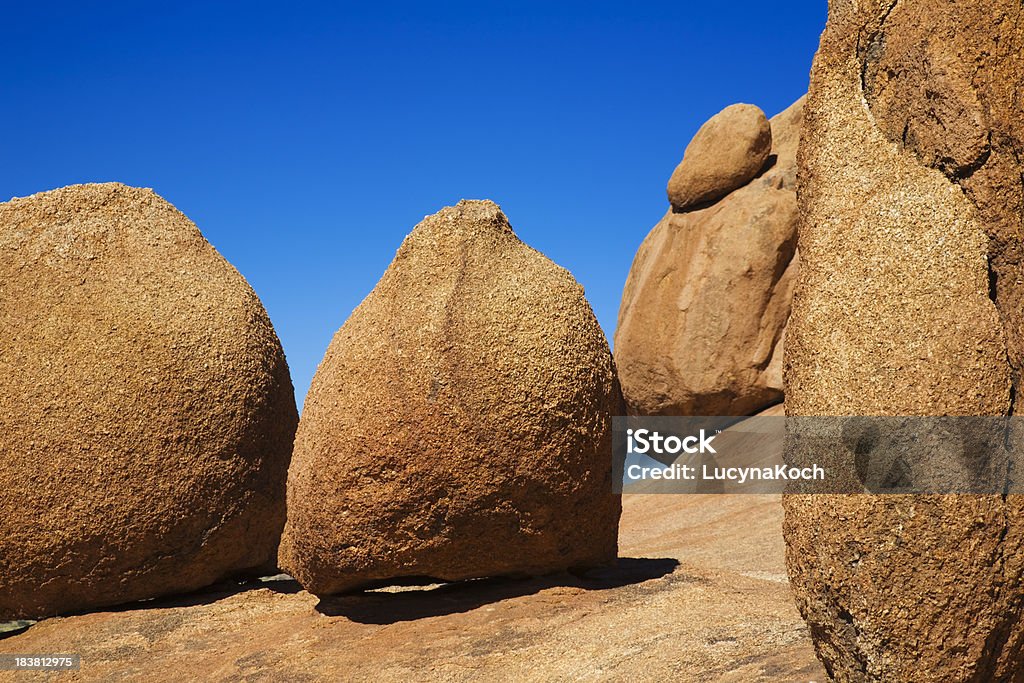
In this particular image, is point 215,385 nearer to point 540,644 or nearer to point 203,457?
point 203,457

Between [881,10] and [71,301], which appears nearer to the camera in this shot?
[881,10]

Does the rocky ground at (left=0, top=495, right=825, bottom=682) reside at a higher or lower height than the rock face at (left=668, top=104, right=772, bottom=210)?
lower

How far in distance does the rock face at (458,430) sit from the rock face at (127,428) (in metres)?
0.99

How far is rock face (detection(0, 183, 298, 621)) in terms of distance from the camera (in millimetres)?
6254

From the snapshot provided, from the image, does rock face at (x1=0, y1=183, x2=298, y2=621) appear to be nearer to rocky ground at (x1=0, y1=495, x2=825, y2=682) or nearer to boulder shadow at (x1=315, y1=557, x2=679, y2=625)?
rocky ground at (x1=0, y1=495, x2=825, y2=682)

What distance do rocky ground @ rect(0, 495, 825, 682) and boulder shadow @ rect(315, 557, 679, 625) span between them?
0.04ft

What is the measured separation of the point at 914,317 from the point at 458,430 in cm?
253

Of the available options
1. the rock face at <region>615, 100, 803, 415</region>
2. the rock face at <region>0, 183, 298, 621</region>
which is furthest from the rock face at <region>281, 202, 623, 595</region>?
the rock face at <region>615, 100, 803, 415</region>

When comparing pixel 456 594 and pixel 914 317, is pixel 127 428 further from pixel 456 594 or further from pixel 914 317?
pixel 914 317

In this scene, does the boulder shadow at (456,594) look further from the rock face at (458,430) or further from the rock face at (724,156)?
the rock face at (724,156)

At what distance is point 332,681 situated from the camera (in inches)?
188

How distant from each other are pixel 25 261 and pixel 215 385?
5.52 ft

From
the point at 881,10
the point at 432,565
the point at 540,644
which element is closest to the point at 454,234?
the point at 432,565

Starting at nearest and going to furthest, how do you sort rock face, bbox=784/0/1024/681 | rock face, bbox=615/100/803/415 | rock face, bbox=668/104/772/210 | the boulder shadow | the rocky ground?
rock face, bbox=784/0/1024/681, the rocky ground, the boulder shadow, rock face, bbox=615/100/803/415, rock face, bbox=668/104/772/210
